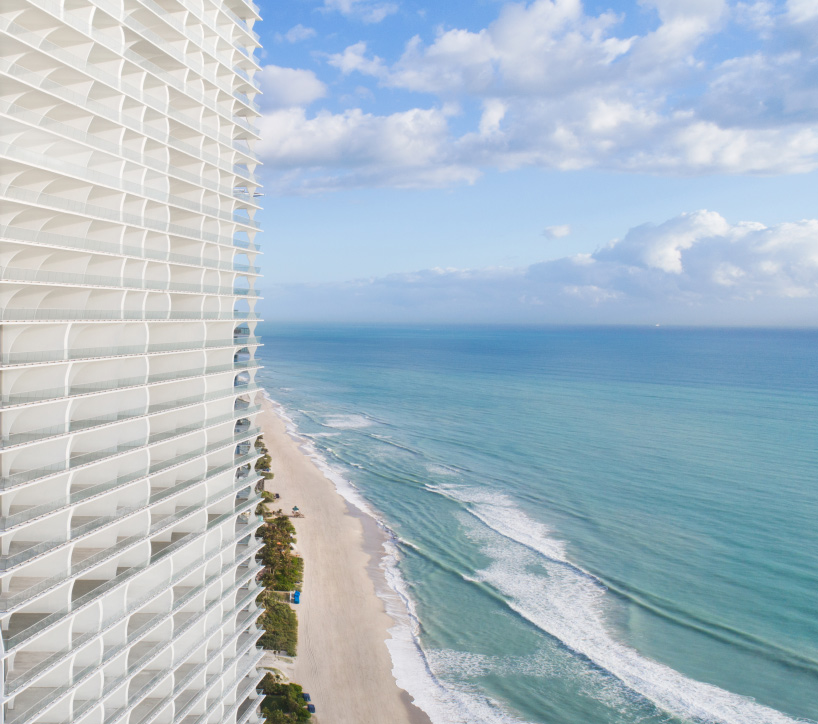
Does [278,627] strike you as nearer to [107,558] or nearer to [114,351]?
[107,558]

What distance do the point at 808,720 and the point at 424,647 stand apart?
19839mm

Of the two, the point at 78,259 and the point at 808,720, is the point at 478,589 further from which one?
the point at 78,259

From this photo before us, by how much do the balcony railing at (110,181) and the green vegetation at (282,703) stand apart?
23192 millimetres

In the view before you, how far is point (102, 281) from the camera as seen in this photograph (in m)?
21.0

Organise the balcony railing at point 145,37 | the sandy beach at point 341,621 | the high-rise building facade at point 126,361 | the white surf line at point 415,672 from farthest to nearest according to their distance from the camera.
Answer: the sandy beach at point 341,621 < the white surf line at point 415,672 < the balcony railing at point 145,37 < the high-rise building facade at point 126,361

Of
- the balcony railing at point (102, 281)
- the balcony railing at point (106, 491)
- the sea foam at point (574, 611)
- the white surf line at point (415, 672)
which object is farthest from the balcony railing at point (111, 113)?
the sea foam at point (574, 611)

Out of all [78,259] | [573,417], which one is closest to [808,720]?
[78,259]

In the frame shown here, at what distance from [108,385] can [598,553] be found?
3957 centimetres

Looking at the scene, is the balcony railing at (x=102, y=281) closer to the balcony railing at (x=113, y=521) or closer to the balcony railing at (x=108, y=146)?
the balcony railing at (x=108, y=146)

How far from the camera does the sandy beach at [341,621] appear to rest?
104 feet

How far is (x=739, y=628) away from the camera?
38.2 metres

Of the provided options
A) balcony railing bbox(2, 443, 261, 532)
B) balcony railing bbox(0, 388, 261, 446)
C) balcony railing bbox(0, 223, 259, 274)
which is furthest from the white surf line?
balcony railing bbox(0, 223, 259, 274)

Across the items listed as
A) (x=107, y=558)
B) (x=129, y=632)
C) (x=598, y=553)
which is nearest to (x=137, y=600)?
(x=129, y=632)

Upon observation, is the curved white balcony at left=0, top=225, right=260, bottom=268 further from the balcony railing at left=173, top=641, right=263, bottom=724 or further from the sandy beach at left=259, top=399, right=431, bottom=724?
the sandy beach at left=259, top=399, right=431, bottom=724
